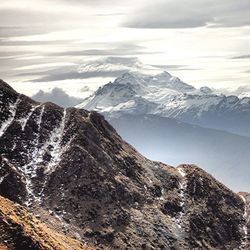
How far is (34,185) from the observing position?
19762cm

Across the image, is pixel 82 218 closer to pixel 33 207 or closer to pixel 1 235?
pixel 33 207

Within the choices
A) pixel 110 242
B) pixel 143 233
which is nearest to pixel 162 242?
pixel 143 233

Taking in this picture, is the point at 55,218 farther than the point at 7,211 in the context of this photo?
Yes

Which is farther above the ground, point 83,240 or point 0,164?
point 0,164

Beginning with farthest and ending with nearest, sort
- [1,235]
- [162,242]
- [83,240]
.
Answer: [162,242] → [83,240] → [1,235]

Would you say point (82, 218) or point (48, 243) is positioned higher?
point (82, 218)

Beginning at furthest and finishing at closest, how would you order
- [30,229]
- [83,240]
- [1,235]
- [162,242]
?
[162,242] → [83,240] → [30,229] → [1,235]

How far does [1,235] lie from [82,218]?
98.0 metres

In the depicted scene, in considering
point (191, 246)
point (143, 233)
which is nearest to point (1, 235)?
point (143, 233)

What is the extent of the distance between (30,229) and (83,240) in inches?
3211

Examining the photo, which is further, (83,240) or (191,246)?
(191,246)

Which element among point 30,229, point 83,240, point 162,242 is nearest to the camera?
point 30,229

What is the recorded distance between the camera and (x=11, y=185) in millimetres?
190125

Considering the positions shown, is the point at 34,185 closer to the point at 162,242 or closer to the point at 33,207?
the point at 33,207
